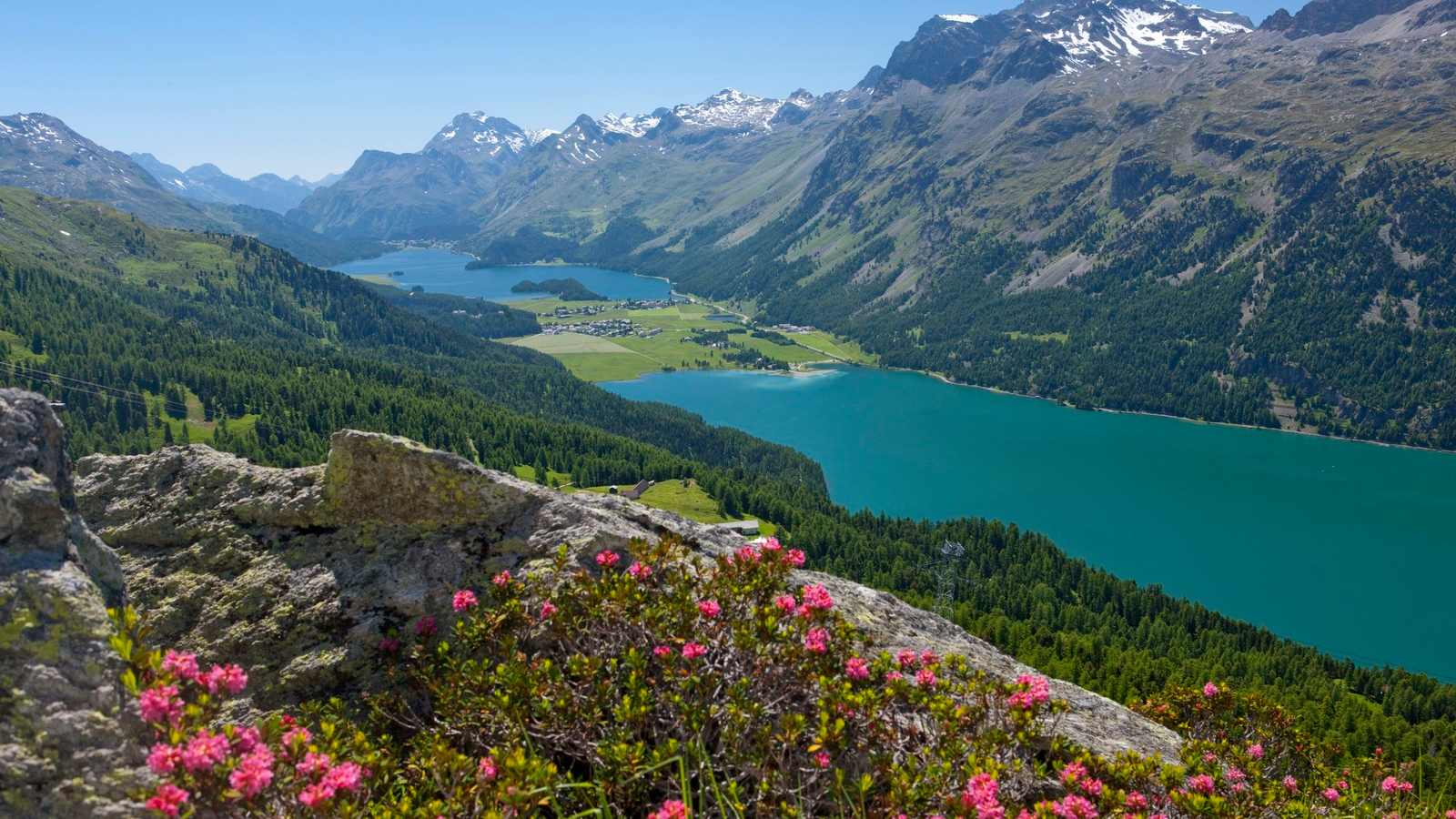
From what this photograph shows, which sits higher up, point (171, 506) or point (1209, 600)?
point (171, 506)

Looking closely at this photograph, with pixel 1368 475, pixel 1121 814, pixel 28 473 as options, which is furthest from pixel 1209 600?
pixel 28 473

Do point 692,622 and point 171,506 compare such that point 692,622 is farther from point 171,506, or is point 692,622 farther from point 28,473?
point 171,506

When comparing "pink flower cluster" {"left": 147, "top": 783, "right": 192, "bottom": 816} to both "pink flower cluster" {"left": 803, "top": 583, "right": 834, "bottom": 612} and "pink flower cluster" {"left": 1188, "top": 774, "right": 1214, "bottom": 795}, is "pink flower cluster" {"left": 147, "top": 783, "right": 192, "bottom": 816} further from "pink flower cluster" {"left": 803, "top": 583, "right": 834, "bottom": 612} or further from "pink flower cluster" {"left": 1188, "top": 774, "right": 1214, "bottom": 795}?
"pink flower cluster" {"left": 1188, "top": 774, "right": 1214, "bottom": 795}

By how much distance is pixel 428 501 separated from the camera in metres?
11.7

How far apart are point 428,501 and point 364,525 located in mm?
1096

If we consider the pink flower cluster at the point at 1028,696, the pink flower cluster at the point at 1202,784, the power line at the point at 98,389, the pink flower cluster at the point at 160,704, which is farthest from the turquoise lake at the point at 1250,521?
the power line at the point at 98,389

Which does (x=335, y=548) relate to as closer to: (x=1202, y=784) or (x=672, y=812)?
(x=672, y=812)

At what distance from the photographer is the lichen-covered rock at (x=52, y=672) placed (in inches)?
232

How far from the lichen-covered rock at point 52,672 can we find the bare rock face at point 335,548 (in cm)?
366

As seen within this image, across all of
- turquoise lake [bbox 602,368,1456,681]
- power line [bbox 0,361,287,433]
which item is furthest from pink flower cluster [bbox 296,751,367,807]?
power line [bbox 0,361,287,433]

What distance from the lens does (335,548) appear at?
458 inches

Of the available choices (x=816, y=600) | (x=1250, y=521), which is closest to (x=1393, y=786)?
(x=816, y=600)

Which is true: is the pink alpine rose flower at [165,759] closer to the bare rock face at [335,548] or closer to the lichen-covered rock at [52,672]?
the lichen-covered rock at [52,672]

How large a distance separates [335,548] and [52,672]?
545 centimetres
